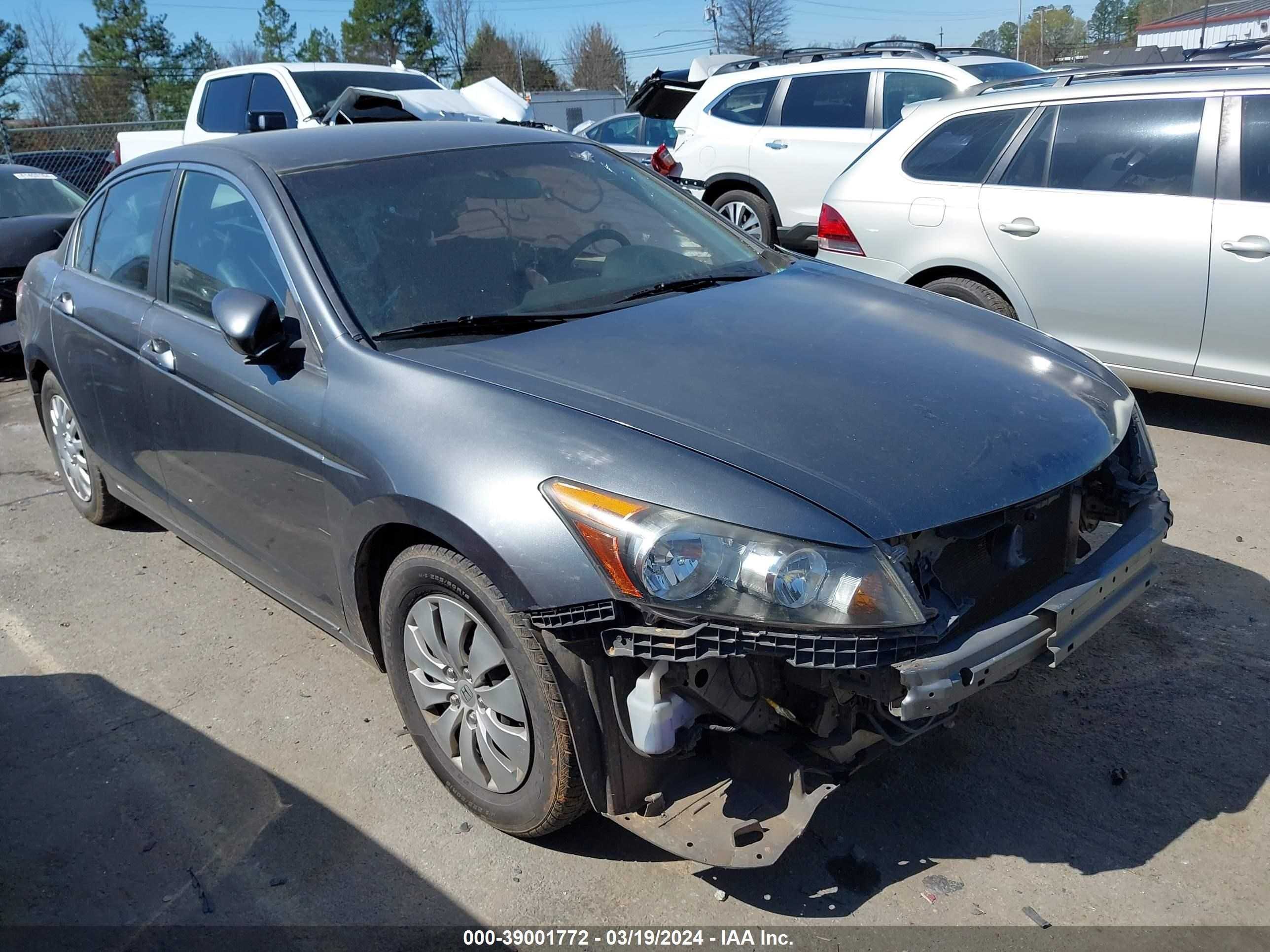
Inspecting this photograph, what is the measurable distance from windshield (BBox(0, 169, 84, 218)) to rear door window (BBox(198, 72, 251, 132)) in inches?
69.8

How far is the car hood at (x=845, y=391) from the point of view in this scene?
7.84 feet

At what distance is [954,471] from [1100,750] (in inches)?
46.0

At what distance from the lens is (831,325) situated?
3.15 meters

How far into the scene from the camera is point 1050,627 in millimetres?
2447

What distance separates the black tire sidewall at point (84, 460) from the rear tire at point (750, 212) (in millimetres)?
5904

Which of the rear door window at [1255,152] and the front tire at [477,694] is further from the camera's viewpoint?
the rear door window at [1255,152]

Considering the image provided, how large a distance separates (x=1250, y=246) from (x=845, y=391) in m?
3.14

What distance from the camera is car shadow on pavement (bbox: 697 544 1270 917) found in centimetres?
267

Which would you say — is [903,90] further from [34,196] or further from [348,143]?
[34,196]

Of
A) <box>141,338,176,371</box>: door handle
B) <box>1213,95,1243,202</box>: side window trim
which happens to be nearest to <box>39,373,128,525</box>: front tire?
<box>141,338,176,371</box>: door handle

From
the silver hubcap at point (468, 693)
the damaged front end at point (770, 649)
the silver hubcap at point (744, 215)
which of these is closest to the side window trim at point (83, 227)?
the silver hubcap at point (468, 693)

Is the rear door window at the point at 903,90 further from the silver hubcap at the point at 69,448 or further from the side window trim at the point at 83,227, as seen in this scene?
the silver hubcap at the point at 69,448

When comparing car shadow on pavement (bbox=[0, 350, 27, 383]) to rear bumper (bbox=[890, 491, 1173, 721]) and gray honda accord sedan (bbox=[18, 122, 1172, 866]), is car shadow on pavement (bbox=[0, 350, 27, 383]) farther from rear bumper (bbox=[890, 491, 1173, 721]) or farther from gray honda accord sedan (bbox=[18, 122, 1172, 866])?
rear bumper (bbox=[890, 491, 1173, 721])

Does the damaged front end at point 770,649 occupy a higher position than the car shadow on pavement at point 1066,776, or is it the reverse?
the damaged front end at point 770,649
